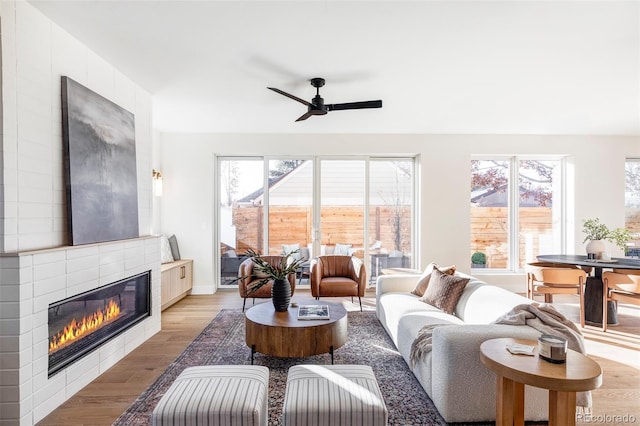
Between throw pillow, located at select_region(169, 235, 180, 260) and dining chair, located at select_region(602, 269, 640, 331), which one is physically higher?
throw pillow, located at select_region(169, 235, 180, 260)

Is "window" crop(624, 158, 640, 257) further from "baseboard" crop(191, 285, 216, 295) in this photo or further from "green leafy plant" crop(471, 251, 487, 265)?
"baseboard" crop(191, 285, 216, 295)

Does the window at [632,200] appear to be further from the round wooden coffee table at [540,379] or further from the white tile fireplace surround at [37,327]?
the white tile fireplace surround at [37,327]

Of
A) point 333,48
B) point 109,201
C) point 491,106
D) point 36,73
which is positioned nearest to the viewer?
point 36,73

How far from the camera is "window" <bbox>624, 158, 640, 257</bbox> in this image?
5.55m

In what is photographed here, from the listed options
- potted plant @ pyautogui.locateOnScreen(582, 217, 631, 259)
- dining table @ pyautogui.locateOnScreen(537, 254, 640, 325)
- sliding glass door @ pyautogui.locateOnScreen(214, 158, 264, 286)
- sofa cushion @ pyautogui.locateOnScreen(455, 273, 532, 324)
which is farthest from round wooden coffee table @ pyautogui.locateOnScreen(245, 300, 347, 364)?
potted plant @ pyautogui.locateOnScreen(582, 217, 631, 259)

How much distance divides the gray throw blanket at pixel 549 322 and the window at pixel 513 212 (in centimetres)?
361

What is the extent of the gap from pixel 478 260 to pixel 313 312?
3.91m

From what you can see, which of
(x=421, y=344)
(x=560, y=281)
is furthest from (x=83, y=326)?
(x=560, y=281)

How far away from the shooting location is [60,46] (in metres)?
2.44

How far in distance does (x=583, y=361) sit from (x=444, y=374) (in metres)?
0.73

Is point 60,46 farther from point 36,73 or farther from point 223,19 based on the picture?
point 223,19

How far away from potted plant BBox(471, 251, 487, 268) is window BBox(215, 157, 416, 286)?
1055mm

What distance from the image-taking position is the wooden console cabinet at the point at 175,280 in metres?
4.32

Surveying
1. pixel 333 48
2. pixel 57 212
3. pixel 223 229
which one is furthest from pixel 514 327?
pixel 223 229
